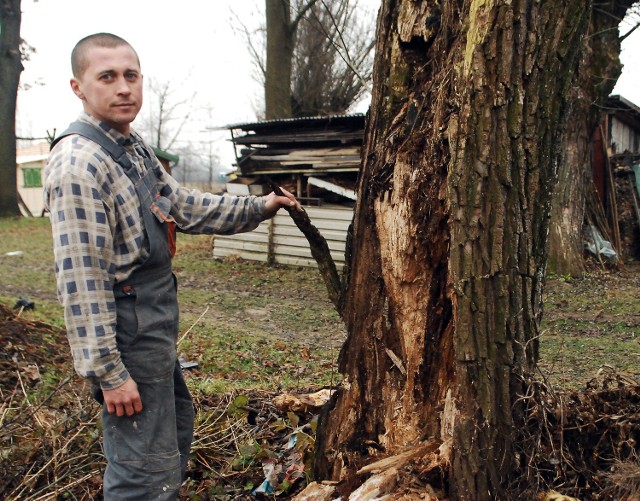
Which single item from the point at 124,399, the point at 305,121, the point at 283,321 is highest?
the point at 305,121

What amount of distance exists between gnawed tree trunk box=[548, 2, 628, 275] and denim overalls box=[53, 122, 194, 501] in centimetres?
1025

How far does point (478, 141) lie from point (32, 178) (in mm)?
35771

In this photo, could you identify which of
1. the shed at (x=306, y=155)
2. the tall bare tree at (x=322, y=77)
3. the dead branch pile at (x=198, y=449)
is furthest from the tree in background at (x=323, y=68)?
the dead branch pile at (x=198, y=449)

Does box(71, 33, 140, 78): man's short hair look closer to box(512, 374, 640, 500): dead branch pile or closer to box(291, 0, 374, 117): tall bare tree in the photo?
box(512, 374, 640, 500): dead branch pile

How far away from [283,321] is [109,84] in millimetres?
6866

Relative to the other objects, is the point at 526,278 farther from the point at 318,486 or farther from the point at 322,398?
the point at 322,398

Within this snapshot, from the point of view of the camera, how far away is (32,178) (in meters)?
33.6

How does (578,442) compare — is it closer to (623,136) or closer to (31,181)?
(623,136)

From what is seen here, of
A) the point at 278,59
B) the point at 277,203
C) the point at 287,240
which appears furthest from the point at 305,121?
the point at 277,203

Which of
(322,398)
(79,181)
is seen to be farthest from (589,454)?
(79,181)

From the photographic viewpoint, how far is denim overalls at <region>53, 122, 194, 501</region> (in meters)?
2.40

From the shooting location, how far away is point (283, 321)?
9.04m

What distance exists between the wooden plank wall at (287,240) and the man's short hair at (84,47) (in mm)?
10507

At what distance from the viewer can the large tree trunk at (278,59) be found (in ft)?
58.0
